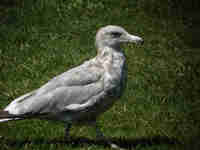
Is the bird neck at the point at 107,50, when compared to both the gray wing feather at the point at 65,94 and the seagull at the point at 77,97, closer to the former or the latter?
the seagull at the point at 77,97

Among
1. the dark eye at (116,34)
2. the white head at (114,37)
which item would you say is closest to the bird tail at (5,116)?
the white head at (114,37)

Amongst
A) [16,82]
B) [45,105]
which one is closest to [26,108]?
[45,105]

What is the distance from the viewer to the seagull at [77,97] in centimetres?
538

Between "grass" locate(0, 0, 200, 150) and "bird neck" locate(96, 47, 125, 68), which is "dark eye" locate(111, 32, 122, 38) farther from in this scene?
"grass" locate(0, 0, 200, 150)

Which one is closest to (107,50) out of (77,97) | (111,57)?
(111,57)

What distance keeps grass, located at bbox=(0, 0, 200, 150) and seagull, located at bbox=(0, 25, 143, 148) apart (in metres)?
0.35

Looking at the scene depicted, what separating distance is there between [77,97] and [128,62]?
3.33 metres

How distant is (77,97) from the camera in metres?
5.48

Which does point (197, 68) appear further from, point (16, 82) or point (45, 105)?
point (45, 105)

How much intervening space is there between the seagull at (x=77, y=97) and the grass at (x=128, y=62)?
349mm

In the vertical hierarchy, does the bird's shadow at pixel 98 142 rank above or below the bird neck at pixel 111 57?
below

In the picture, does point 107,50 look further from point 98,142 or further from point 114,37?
point 98,142

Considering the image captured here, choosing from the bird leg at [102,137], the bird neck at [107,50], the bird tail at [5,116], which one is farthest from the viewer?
the bird neck at [107,50]

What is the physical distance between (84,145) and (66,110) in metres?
0.46
